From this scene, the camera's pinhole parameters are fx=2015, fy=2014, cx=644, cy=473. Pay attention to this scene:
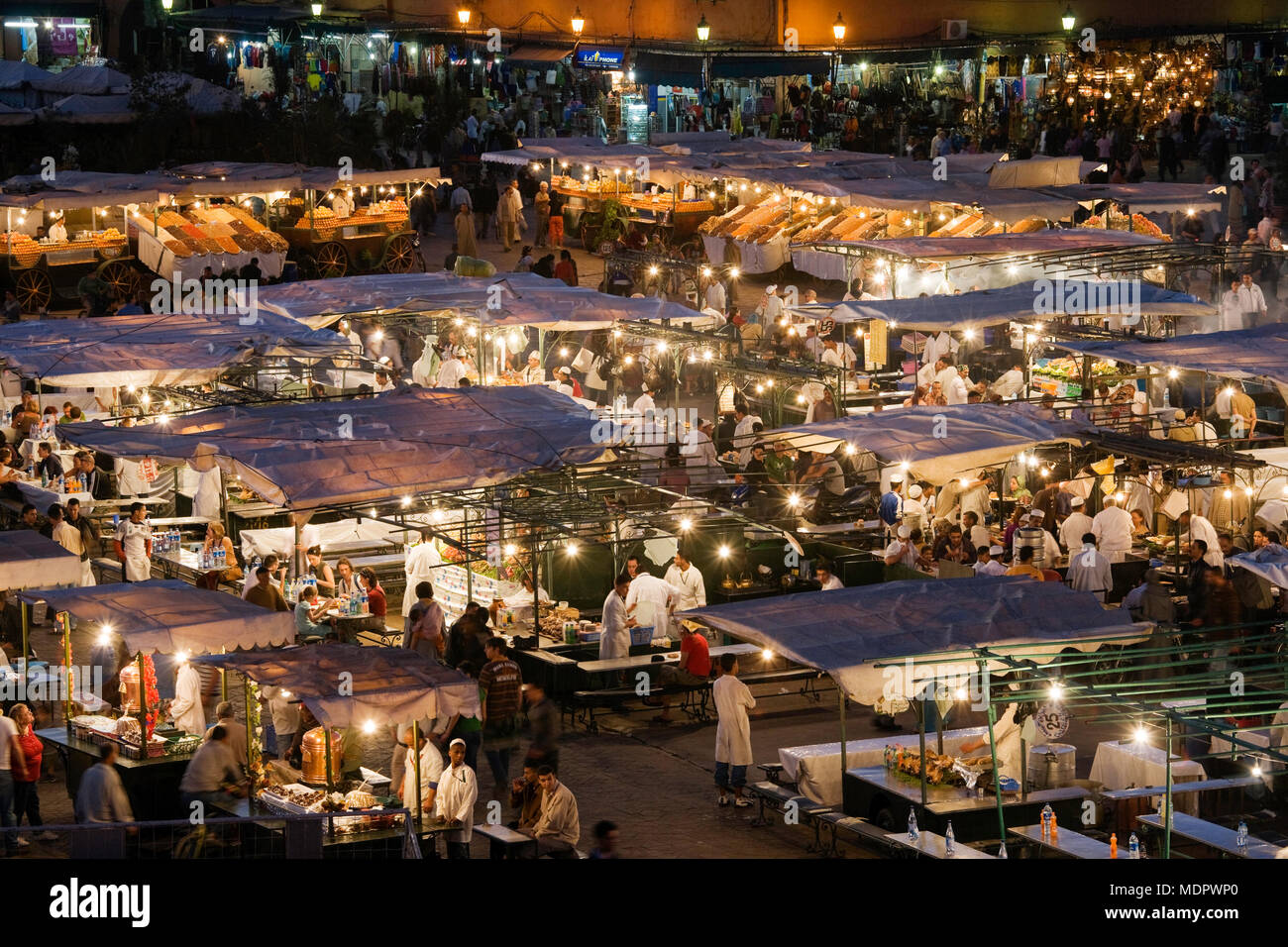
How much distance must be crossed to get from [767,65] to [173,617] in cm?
3362

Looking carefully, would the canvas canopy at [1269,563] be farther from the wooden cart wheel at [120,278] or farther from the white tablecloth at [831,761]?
the wooden cart wheel at [120,278]

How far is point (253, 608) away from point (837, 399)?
33.3 feet

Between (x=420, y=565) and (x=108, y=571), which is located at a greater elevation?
(x=420, y=565)

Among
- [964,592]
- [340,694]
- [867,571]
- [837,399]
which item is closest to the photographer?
[340,694]

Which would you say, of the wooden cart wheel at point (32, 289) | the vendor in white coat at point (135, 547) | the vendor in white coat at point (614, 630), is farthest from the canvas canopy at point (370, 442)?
the wooden cart wheel at point (32, 289)

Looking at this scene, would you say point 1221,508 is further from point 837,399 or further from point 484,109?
point 484,109

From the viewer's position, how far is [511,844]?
1304 cm

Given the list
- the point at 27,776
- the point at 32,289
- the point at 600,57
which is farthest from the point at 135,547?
the point at 600,57

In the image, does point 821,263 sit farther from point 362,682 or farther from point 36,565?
point 362,682

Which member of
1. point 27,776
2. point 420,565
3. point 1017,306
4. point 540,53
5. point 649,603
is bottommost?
point 27,776

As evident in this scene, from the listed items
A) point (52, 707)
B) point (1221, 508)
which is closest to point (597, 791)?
point (52, 707)

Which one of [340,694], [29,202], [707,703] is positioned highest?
[29,202]

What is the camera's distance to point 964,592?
1482 centimetres

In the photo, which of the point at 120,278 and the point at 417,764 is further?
the point at 120,278
